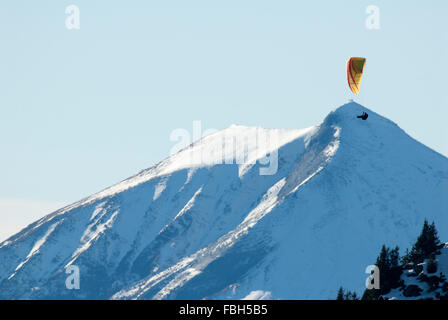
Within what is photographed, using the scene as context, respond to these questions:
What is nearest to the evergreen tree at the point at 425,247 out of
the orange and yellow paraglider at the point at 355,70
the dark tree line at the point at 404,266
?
the dark tree line at the point at 404,266

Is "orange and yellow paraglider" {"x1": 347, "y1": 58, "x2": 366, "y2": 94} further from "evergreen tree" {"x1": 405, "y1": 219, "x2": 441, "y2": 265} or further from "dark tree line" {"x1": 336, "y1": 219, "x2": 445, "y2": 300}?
"dark tree line" {"x1": 336, "y1": 219, "x2": 445, "y2": 300}

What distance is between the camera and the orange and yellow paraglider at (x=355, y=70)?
18500 cm

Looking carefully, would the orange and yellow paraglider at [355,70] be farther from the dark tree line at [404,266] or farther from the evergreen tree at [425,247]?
the dark tree line at [404,266]

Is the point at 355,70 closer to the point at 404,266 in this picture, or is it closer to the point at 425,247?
the point at 425,247

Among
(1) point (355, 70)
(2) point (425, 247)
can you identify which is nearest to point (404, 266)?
(2) point (425, 247)

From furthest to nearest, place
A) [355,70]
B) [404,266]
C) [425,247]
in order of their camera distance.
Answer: [355,70]
[425,247]
[404,266]

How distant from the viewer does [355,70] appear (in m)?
186

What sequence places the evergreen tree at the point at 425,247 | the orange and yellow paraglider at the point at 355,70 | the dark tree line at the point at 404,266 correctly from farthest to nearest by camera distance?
the orange and yellow paraglider at the point at 355,70 < the evergreen tree at the point at 425,247 < the dark tree line at the point at 404,266
